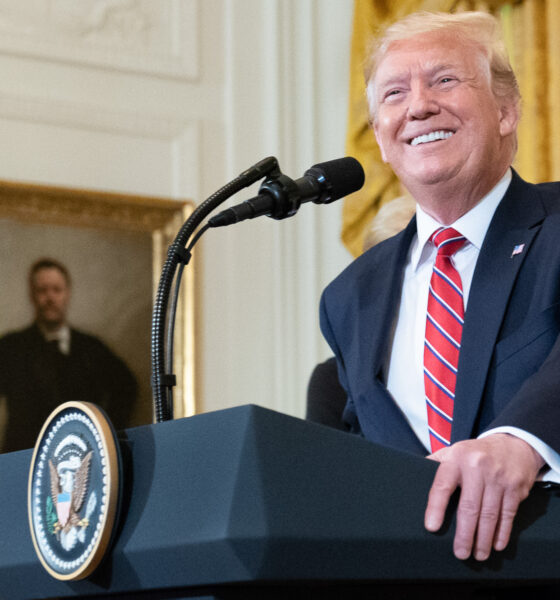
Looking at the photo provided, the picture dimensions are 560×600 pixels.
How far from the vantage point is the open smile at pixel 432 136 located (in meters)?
1.99

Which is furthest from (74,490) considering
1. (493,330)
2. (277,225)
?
(277,225)

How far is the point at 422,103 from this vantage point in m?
2.01

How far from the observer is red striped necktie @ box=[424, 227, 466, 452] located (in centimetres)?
173

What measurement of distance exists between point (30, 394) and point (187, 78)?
183 centimetres

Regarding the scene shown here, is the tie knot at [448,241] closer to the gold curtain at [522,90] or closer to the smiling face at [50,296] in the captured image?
the gold curtain at [522,90]

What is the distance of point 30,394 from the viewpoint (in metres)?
4.66

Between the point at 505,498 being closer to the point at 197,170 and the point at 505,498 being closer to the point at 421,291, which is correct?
the point at 421,291

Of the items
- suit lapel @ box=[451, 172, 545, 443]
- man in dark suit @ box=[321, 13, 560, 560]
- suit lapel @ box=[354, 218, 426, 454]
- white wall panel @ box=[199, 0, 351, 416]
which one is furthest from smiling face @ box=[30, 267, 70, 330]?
suit lapel @ box=[451, 172, 545, 443]

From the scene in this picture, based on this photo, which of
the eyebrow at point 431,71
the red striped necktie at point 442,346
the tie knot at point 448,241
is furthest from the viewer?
the eyebrow at point 431,71

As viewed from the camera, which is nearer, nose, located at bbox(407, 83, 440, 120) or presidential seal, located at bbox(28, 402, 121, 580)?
presidential seal, located at bbox(28, 402, 121, 580)

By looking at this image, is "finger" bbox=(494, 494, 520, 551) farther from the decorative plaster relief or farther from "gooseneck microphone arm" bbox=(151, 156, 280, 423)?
the decorative plaster relief

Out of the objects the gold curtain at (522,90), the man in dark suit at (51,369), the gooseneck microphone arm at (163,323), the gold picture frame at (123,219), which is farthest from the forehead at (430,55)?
the gold picture frame at (123,219)

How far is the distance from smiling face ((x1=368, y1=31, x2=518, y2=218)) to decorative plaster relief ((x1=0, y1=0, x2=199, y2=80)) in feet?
10.5

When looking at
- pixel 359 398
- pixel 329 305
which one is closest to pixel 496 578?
pixel 359 398
